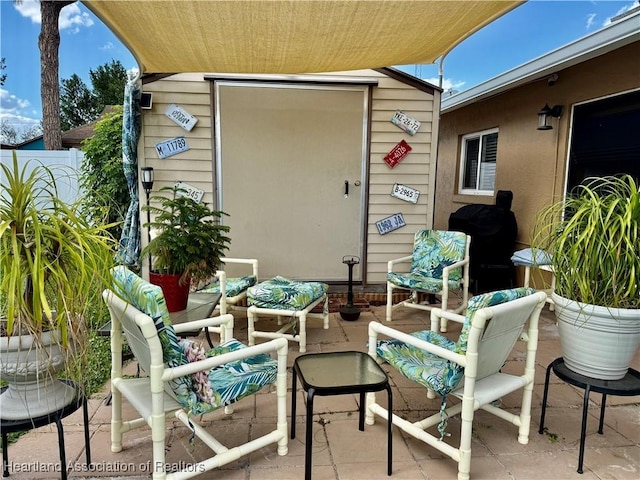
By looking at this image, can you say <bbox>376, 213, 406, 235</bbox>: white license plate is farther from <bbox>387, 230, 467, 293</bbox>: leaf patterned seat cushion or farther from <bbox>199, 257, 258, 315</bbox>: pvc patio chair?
<bbox>199, 257, 258, 315</bbox>: pvc patio chair

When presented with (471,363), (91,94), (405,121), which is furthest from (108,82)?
(471,363)

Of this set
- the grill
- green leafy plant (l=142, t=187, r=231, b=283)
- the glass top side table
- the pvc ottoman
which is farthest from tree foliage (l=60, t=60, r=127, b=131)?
the glass top side table

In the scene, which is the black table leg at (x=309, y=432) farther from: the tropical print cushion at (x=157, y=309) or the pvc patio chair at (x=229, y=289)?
the pvc patio chair at (x=229, y=289)

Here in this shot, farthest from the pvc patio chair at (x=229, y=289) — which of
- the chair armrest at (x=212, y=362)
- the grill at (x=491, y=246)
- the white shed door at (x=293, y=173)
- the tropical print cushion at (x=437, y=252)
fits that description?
the grill at (x=491, y=246)

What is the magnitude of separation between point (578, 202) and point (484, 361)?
0.88 metres

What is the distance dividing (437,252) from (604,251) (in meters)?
2.41

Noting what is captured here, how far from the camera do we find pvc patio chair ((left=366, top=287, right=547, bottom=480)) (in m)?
1.76

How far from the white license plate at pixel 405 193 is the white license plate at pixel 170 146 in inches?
88.5

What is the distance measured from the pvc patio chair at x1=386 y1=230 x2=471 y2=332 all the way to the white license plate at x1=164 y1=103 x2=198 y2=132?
8.06 ft

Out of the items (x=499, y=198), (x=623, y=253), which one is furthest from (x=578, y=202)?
(x=499, y=198)

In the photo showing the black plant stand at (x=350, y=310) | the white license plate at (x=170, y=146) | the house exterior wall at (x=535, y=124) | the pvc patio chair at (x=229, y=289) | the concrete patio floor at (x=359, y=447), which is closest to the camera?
the concrete patio floor at (x=359, y=447)

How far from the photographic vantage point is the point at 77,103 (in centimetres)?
1850

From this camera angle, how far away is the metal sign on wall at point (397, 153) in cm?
448

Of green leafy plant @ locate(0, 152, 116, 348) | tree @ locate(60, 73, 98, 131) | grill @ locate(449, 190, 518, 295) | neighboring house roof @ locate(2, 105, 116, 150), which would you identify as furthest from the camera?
tree @ locate(60, 73, 98, 131)
